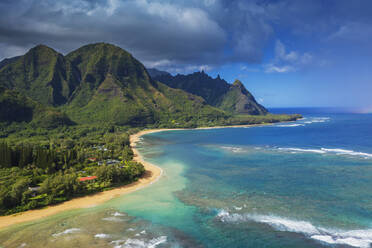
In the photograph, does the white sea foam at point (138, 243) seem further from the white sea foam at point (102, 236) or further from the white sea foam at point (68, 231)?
the white sea foam at point (68, 231)

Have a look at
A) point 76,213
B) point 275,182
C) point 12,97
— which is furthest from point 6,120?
point 275,182

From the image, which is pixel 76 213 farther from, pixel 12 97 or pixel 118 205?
pixel 12 97

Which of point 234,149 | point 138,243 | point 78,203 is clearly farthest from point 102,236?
point 234,149

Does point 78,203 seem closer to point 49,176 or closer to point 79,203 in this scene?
point 79,203

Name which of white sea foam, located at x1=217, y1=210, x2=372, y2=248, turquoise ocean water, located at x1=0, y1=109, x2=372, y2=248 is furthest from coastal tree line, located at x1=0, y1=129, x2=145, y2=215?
white sea foam, located at x1=217, y1=210, x2=372, y2=248

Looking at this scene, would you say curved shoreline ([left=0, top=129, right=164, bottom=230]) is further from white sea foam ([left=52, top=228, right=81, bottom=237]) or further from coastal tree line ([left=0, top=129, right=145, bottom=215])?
white sea foam ([left=52, top=228, right=81, bottom=237])
